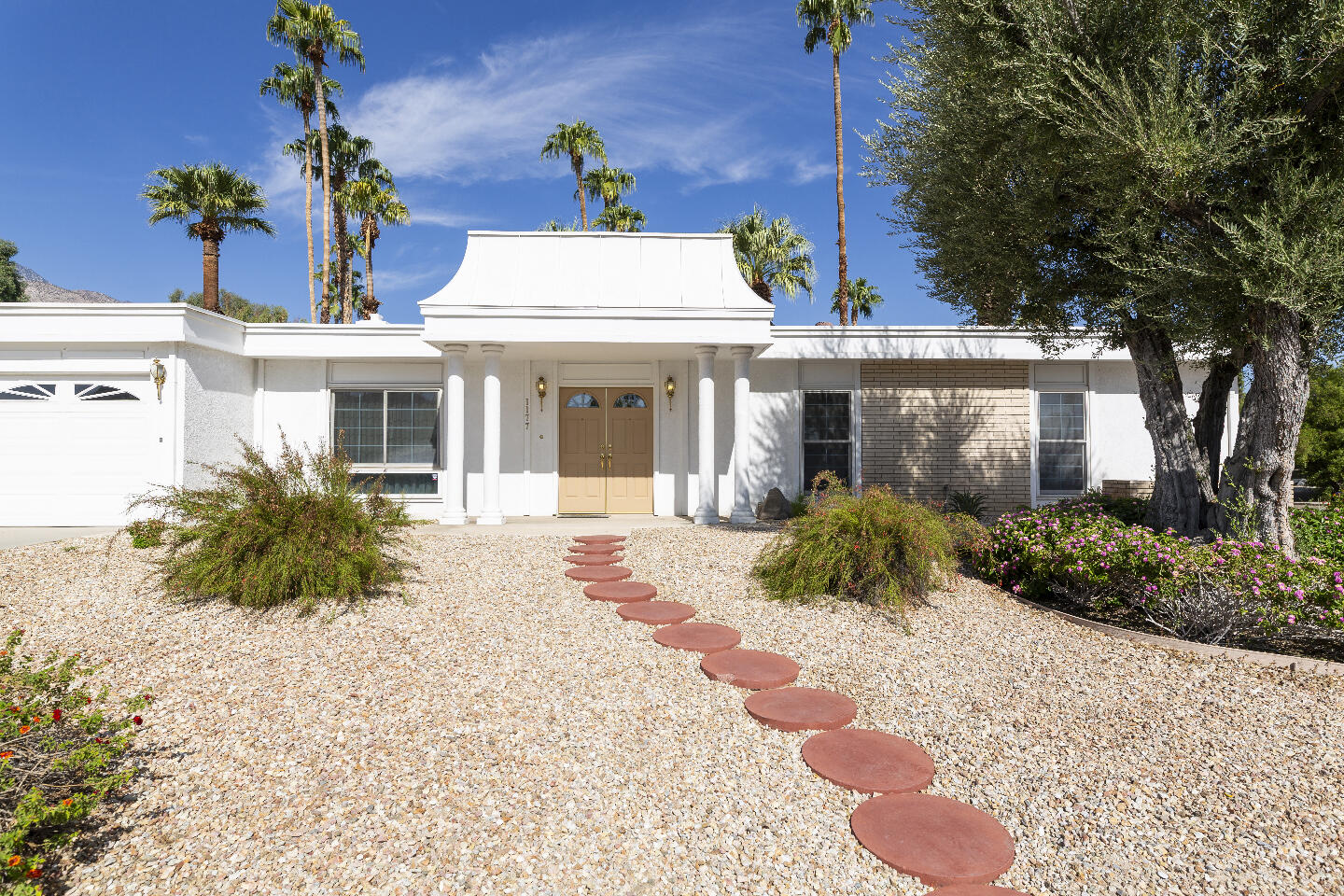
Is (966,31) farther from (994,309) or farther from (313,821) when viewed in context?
(313,821)

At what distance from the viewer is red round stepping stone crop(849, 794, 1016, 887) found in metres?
2.44

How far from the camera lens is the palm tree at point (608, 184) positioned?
23781 mm

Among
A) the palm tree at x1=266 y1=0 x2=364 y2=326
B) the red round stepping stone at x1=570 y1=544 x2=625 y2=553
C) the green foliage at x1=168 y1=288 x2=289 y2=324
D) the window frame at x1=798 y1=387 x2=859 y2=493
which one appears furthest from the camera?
the green foliage at x1=168 y1=288 x2=289 y2=324

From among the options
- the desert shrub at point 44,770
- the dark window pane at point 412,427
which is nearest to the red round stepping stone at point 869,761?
the desert shrub at point 44,770

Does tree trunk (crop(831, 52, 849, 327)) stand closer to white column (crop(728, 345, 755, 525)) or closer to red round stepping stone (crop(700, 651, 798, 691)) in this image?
white column (crop(728, 345, 755, 525))

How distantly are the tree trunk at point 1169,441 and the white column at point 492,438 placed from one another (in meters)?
7.61

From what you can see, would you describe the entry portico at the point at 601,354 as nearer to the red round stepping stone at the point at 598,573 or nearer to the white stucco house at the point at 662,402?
the white stucco house at the point at 662,402

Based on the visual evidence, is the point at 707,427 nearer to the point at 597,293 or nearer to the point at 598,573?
the point at 597,293

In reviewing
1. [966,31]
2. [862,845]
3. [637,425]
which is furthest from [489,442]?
[862,845]

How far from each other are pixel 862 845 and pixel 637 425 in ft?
29.6

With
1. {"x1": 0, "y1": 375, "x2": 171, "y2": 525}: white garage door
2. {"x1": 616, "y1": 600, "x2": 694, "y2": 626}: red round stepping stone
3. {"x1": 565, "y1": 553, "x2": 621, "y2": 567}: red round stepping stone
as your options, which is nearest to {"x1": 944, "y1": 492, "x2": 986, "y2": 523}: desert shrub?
{"x1": 565, "y1": 553, "x2": 621, "y2": 567}: red round stepping stone

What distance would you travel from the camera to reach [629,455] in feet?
37.3

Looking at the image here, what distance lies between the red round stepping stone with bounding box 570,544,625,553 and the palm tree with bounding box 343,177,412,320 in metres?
16.6

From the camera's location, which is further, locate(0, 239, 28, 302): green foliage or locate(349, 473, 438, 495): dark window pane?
locate(0, 239, 28, 302): green foliage
